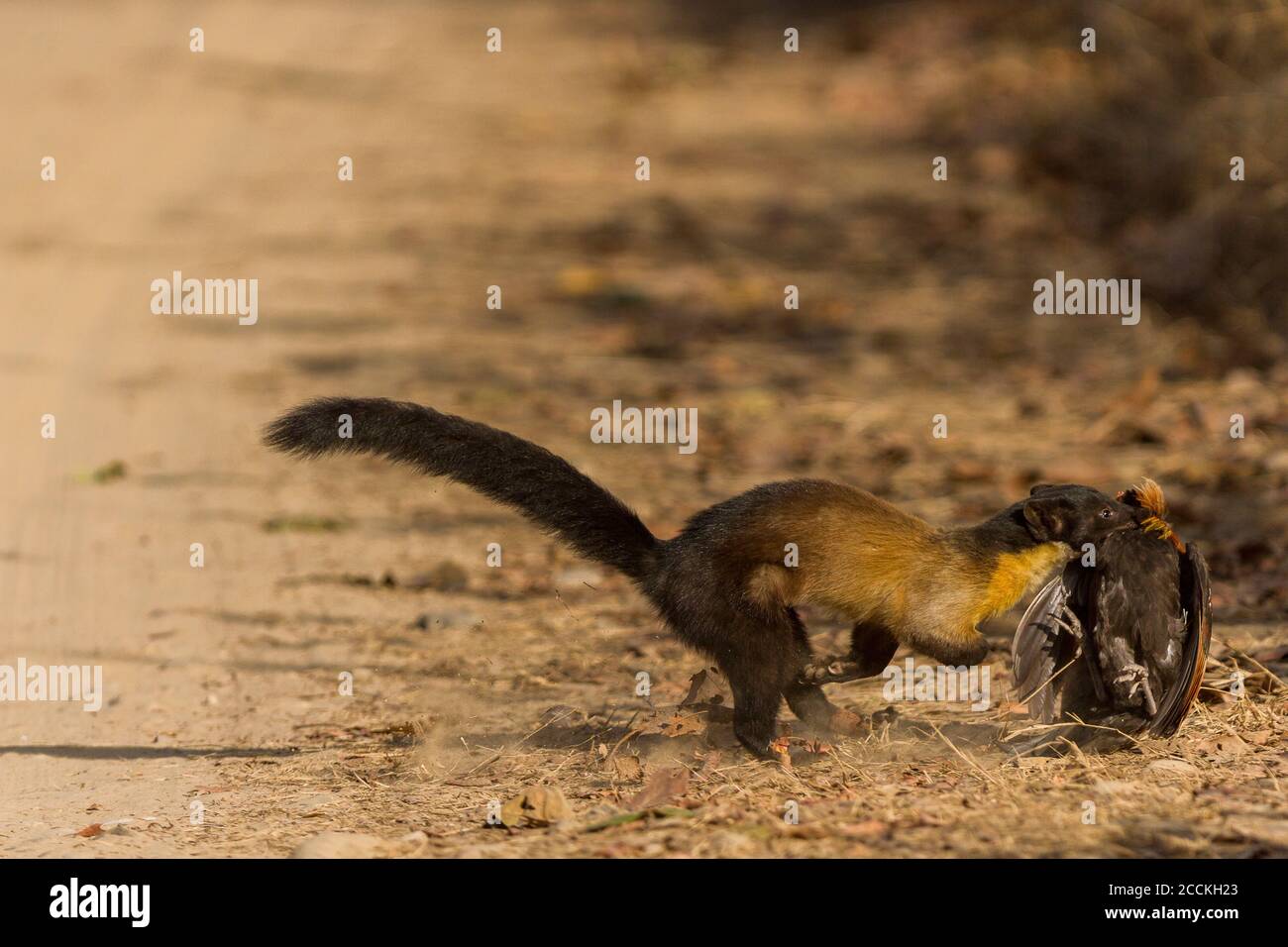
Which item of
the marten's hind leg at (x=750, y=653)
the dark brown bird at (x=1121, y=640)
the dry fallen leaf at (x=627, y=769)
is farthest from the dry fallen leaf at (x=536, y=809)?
the dark brown bird at (x=1121, y=640)

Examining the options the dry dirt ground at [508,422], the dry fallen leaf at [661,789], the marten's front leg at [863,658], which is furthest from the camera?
the marten's front leg at [863,658]

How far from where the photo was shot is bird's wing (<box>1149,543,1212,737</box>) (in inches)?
208

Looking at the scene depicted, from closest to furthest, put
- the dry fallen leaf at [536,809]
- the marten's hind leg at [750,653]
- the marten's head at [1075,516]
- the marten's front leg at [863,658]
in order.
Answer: the dry fallen leaf at [536,809]
the marten's hind leg at [750,653]
the marten's head at [1075,516]
the marten's front leg at [863,658]

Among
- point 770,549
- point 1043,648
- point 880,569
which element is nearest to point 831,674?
point 880,569

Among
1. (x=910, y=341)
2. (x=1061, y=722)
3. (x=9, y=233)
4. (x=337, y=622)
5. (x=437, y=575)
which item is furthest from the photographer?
(x=9, y=233)

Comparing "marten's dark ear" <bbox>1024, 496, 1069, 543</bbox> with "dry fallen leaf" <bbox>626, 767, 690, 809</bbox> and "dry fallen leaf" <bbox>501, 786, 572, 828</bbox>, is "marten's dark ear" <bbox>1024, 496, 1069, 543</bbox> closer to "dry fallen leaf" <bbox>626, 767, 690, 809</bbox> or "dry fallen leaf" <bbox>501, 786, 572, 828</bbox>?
"dry fallen leaf" <bbox>626, 767, 690, 809</bbox>

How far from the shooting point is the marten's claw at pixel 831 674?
19.0 feet

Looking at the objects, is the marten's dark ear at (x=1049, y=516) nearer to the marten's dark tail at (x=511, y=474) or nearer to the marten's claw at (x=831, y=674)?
the marten's claw at (x=831, y=674)

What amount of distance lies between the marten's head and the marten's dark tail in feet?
4.39

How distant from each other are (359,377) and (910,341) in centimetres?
409

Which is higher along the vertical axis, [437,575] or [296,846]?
[437,575]

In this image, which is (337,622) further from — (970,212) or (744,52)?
(744,52)

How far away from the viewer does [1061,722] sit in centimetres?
557
